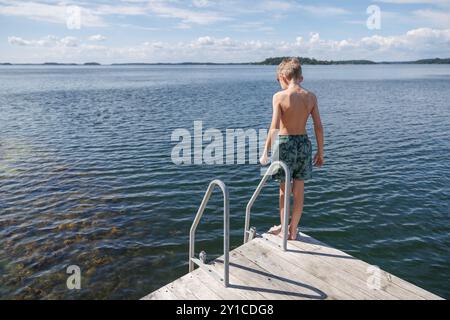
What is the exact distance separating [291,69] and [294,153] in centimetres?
129

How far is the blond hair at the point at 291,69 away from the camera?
16.9 feet

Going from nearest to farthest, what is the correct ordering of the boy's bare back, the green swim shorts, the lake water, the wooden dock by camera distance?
the wooden dock
the boy's bare back
the green swim shorts
the lake water

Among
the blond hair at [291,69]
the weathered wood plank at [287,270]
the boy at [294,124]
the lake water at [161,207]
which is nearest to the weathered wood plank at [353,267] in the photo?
the weathered wood plank at [287,270]

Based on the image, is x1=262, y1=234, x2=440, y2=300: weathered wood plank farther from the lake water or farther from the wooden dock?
the lake water

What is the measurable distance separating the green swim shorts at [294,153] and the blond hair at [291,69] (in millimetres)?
911

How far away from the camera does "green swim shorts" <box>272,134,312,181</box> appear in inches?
213

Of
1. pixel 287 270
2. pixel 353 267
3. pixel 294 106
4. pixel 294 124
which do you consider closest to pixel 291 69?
pixel 294 106

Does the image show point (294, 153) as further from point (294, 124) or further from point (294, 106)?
point (294, 106)

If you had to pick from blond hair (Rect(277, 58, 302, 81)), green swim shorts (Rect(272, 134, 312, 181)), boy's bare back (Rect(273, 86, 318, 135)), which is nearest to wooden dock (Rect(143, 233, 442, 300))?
green swim shorts (Rect(272, 134, 312, 181))

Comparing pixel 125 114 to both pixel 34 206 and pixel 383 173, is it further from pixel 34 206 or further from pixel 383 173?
pixel 383 173

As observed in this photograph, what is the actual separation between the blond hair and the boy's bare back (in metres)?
0.19

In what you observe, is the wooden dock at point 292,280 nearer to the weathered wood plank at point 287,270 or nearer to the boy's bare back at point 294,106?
the weathered wood plank at point 287,270

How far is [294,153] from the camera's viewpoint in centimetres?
546

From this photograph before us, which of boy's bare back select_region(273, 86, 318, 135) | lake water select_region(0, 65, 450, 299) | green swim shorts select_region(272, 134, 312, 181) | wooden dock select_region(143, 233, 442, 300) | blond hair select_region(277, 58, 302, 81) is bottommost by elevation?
lake water select_region(0, 65, 450, 299)
